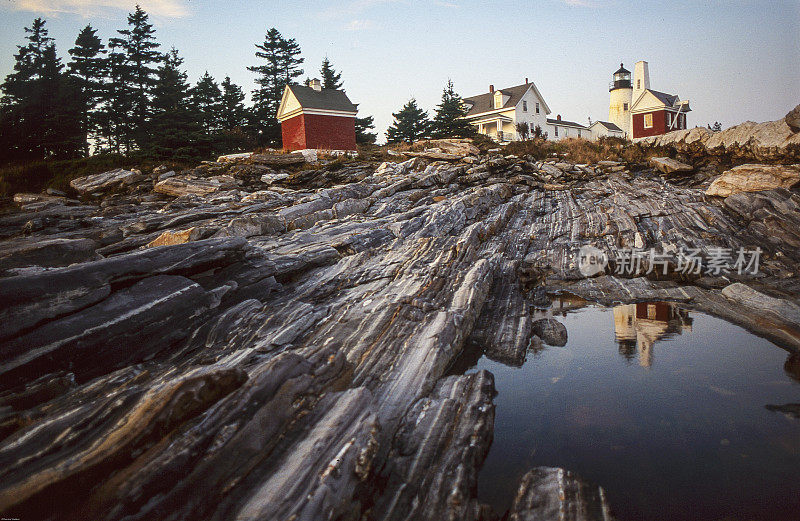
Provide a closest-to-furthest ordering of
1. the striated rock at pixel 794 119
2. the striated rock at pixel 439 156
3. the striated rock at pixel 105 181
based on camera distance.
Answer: the striated rock at pixel 794 119, the striated rock at pixel 105 181, the striated rock at pixel 439 156

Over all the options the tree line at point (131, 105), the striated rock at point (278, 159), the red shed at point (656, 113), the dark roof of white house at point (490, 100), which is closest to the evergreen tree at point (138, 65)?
the tree line at point (131, 105)

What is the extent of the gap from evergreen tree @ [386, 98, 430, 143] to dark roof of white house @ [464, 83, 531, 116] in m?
11.3

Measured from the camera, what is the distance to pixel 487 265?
45.7 ft

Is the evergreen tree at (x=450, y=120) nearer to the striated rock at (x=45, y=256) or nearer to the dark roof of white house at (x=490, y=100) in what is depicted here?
the dark roof of white house at (x=490, y=100)

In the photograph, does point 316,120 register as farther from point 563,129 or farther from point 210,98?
point 563,129

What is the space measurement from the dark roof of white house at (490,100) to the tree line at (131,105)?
798 inches

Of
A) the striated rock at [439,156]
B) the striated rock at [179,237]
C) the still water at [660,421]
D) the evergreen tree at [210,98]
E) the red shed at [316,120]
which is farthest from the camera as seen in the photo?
the evergreen tree at [210,98]

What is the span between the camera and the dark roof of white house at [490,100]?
64.6 m

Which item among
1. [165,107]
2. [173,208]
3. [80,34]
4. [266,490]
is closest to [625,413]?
[266,490]

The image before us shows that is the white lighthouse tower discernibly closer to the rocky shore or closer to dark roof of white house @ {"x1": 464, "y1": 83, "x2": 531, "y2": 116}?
dark roof of white house @ {"x1": 464, "y1": 83, "x2": 531, "y2": 116}

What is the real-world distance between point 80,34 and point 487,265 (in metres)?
63.0

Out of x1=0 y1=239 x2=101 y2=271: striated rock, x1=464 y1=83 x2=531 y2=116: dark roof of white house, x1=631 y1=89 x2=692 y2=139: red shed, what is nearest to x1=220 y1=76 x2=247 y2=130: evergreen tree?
x1=464 y1=83 x2=531 y2=116: dark roof of white house

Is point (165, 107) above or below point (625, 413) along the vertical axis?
above

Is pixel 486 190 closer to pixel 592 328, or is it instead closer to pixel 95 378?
pixel 592 328
